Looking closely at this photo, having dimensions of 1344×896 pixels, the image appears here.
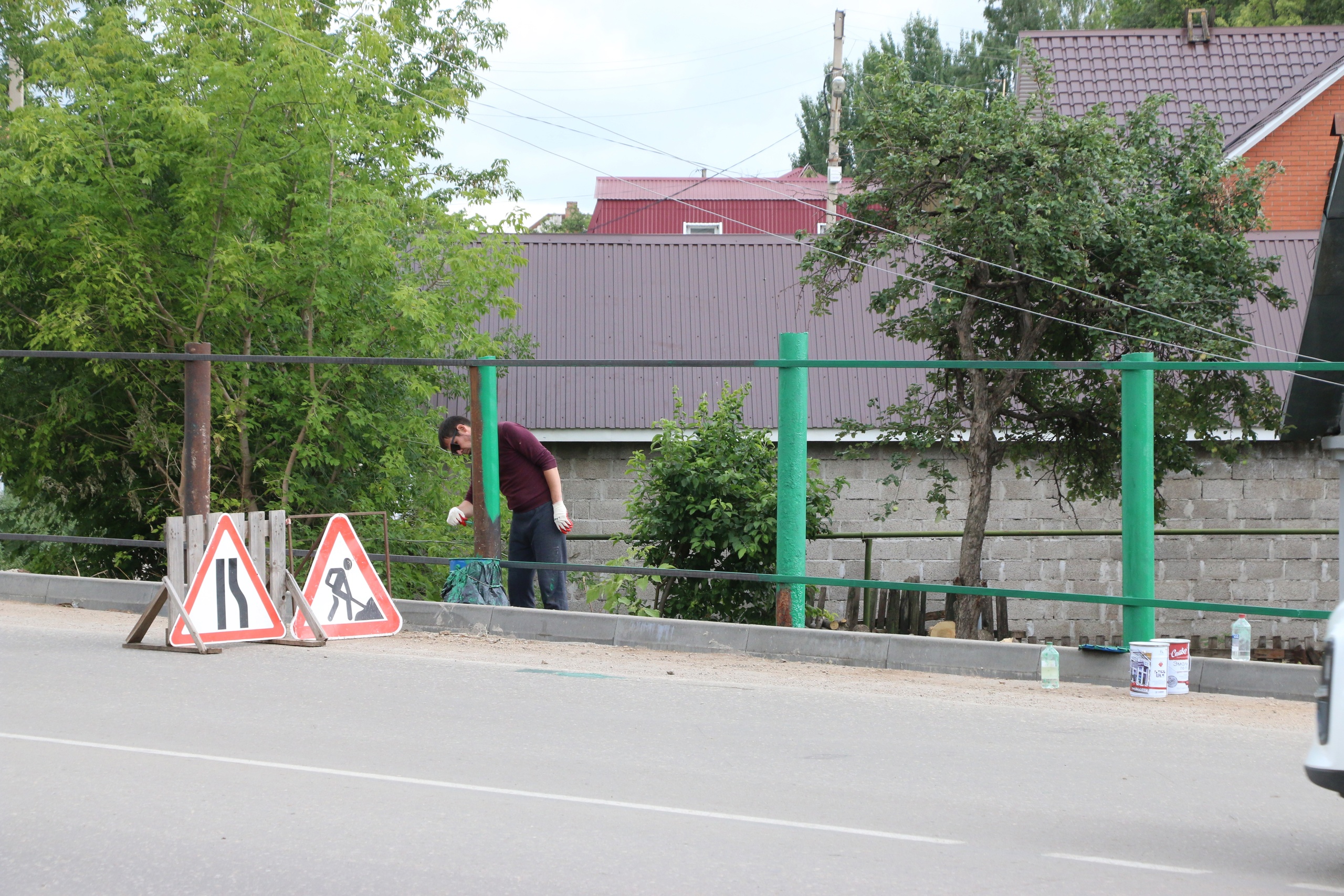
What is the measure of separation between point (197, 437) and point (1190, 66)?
2177 centimetres

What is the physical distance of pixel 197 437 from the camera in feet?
29.7

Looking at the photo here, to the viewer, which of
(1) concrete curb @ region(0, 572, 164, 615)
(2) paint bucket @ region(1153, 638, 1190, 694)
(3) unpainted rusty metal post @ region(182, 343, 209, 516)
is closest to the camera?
(2) paint bucket @ region(1153, 638, 1190, 694)

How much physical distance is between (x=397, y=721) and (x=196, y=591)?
2.37 m

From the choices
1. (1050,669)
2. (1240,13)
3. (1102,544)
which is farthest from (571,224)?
(1050,669)

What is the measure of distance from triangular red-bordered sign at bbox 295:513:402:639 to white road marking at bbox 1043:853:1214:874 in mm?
5527

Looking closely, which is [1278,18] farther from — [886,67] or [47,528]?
[47,528]

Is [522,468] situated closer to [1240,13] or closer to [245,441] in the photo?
[245,441]

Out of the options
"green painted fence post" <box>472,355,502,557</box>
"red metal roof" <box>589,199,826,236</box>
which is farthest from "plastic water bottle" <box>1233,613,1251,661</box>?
"red metal roof" <box>589,199,826,236</box>

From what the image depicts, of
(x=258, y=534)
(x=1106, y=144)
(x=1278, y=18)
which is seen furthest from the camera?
(x=1278, y=18)

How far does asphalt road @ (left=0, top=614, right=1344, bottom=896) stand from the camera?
13.9 ft

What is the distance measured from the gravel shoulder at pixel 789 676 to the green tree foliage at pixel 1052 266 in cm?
511

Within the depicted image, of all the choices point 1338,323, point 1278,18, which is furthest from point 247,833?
point 1278,18

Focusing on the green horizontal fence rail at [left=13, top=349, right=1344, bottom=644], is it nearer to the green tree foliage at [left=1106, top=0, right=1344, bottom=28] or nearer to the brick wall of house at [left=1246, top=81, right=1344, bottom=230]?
the brick wall of house at [left=1246, top=81, right=1344, bottom=230]

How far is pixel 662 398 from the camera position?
59.3ft
